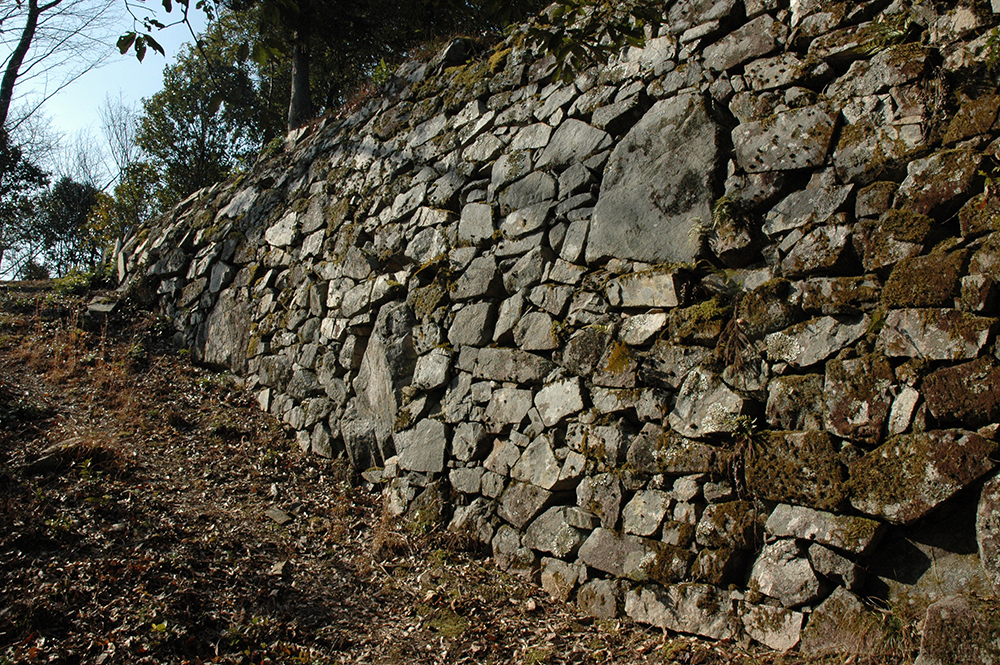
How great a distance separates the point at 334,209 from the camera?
6492 millimetres

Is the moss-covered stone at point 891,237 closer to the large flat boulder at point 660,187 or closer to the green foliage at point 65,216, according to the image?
the large flat boulder at point 660,187

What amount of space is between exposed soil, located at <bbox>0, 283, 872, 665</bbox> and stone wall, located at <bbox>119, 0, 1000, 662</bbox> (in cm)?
26

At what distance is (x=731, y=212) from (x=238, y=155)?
13570mm

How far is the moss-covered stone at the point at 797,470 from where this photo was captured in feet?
9.37

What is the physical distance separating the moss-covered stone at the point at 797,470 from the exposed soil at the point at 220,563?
0.66m

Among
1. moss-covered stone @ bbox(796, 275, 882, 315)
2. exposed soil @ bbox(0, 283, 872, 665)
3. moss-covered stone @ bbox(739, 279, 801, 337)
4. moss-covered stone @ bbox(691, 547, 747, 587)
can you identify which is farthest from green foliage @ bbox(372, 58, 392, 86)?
moss-covered stone @ bbox(691, 547, 747, 587)

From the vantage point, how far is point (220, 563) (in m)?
3.85

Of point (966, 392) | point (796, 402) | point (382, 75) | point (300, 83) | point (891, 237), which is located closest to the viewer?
point (966, 392)

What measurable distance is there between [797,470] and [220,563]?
127 inches

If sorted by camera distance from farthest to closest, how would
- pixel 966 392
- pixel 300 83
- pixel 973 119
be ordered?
pixel 300 83 < pixel 973 119 < pixel 966 392

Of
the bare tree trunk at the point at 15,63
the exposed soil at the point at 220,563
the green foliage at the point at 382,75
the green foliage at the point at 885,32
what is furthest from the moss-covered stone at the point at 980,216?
the bare tree trunk at the point at 15,63

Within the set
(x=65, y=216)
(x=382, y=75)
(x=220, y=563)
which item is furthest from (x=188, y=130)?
(x=220, y=563)

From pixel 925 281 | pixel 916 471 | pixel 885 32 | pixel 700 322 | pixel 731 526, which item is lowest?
pixel 731 526

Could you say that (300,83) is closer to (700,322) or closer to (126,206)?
(126,206)
